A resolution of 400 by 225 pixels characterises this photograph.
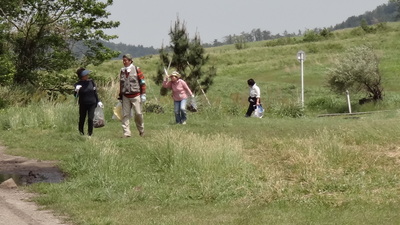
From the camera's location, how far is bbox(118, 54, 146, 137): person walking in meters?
15.0

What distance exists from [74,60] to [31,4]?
A: 277 cm

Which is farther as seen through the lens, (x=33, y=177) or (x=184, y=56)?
(x=184, y=56)

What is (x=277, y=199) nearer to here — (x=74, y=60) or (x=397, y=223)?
(x=397, y=223)

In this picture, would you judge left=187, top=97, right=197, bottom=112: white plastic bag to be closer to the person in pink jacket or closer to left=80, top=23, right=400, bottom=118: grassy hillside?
left=80, top=23, right=400, bottom=118: grassy hillside

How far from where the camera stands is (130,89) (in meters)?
15.1

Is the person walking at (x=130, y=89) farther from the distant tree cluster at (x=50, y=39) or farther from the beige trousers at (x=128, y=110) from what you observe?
the distant tree cluster at (x=50, y=39)

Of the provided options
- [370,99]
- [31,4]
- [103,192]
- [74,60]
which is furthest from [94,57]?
[103,192]

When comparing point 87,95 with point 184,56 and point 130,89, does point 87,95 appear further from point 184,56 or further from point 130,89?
point 184,56

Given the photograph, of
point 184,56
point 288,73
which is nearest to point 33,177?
point 184,56

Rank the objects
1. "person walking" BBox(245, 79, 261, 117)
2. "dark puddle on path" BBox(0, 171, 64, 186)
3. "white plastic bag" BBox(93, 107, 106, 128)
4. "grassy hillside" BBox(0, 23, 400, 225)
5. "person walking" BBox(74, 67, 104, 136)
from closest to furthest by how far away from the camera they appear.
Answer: "grassy hillside" BBox(0, 23, 400, 225) < "dark puddle on path" BBox(0, 171, 64, 186) < "person walking" BBox(74, 67, 104, 136) < "white plastic bag" BBox(93, 107, 106, 128) < "person walking" BBox(245, 79, 261, 117)

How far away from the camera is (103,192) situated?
853 centimetres

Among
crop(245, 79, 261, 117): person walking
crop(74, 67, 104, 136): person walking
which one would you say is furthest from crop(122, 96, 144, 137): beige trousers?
crop(245, 79, 261, 117): person walking

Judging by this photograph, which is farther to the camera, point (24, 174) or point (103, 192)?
point (24, 174)

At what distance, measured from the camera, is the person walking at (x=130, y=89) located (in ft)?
49.1
